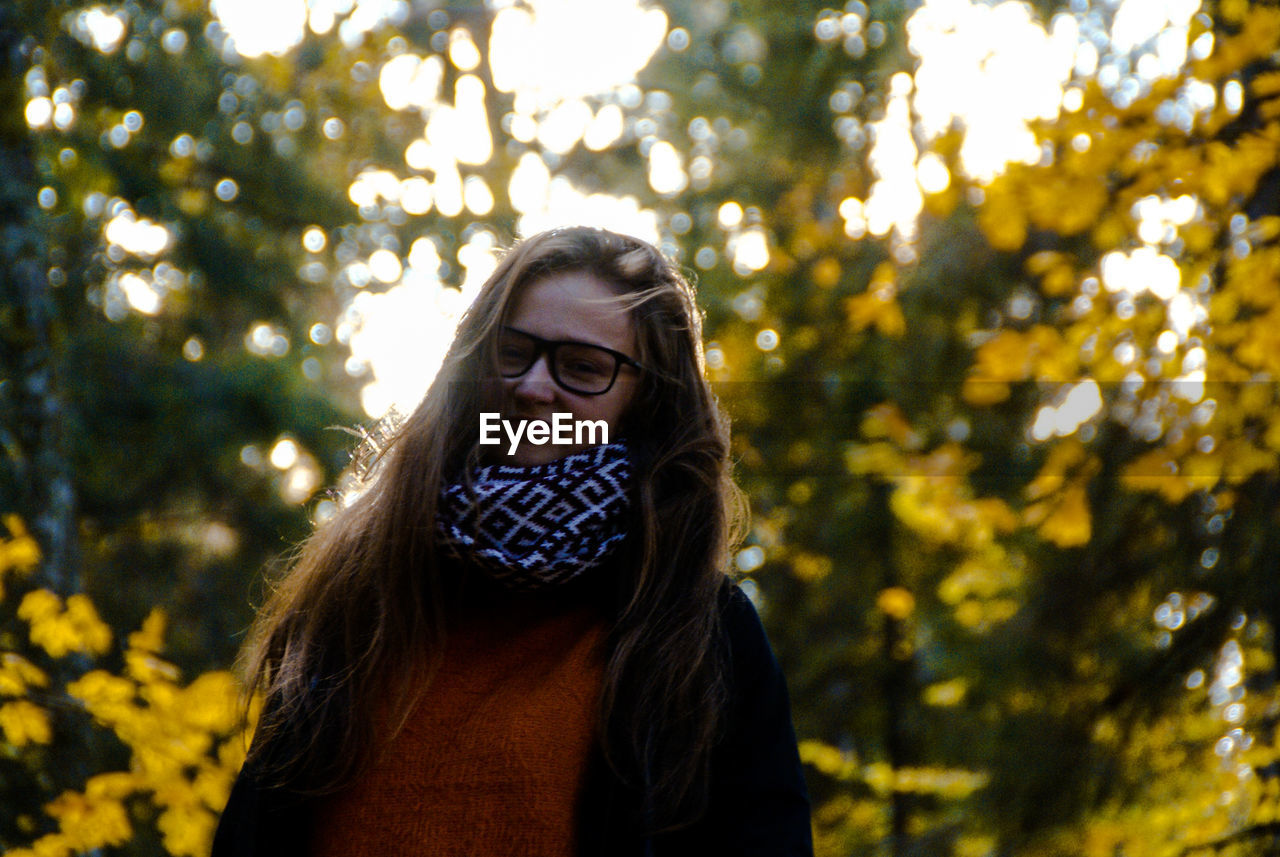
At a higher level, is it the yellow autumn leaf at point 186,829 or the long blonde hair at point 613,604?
the long blonde hair at point 613,604

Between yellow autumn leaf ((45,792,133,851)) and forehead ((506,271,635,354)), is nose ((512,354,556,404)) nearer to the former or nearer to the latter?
forehead ((506,271,635,354))

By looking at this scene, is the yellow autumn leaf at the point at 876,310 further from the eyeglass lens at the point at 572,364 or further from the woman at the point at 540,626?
the eyeglass lens at the point at 572,364

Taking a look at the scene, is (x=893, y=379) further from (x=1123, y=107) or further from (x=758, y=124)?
(x=1123, y=107)

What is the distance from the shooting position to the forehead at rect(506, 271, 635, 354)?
1686mm

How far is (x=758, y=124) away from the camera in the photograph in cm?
815

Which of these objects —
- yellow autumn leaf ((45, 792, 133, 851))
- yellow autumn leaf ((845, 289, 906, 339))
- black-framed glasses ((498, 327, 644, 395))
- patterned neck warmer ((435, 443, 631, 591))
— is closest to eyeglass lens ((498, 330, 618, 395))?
black-framed glasses ((498, 327, 644, 395))

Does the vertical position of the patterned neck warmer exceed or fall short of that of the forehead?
it falls short

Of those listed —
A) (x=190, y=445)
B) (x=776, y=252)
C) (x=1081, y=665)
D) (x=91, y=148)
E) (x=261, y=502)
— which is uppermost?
(x=91, y=148)

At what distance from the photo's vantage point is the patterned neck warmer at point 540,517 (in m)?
1.59

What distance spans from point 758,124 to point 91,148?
4818mm

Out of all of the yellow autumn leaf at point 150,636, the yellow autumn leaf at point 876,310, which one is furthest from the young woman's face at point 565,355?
the yellow autumn leaf at point 876,310

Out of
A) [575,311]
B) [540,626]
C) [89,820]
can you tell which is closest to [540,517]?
[540,626]

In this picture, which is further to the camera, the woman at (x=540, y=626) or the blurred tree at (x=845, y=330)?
the blurred tree at (x=845, y=330)

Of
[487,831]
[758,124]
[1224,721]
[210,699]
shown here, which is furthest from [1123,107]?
[758,124]
